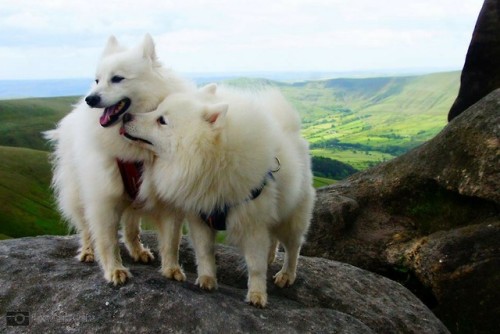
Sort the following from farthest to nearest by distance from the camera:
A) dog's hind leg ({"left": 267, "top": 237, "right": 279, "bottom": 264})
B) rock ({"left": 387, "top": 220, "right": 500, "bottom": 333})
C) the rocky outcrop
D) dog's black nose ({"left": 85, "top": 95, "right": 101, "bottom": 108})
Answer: the rocky outcrop < rock ({"left": 387, "top": 220, "right": 500, "bottom": 333}) < dog's hind leg ({"left": 267, "top": 237, "right": 279, "bottom": 264}) < dog's black nose ({"left": 85, "top": 95, "right": 101, "bottom": 108})

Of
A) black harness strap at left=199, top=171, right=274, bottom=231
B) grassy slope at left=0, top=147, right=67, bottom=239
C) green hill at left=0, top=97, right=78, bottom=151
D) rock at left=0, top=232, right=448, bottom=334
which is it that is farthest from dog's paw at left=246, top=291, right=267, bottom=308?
green hill at left=0, top=97, right=78, bottom=151

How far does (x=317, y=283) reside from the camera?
802 centimetres

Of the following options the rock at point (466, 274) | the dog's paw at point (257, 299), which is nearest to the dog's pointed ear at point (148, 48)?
the dog's paw at point (257, 299)

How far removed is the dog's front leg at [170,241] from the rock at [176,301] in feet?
0.60

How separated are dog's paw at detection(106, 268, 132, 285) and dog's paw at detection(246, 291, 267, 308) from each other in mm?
1591

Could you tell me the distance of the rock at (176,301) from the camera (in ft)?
18.3

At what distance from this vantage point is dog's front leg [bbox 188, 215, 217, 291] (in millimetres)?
6523

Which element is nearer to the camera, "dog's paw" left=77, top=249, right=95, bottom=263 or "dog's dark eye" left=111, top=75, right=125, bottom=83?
"dog's dark eye" left=111, top=75, right=125, bottom=83

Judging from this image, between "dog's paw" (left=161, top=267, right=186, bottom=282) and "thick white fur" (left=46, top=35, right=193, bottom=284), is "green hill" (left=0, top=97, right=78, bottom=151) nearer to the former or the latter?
"thick white fur" (left=46, top=35, right=193, bottom=284)

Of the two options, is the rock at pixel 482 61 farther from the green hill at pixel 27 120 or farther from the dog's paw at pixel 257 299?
the green hill at pixel 27 120

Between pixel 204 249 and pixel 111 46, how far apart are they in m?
3.06

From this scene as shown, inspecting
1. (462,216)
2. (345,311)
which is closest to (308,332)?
(345,311)

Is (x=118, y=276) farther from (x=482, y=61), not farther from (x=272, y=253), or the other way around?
(x=482, y=61)

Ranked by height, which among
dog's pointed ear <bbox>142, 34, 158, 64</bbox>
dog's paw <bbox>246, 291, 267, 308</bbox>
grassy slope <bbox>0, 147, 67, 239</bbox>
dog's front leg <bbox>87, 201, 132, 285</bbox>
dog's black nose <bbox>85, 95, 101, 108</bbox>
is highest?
dog's pointed ear <bbox>142, 34, 158, 64</bbox>
